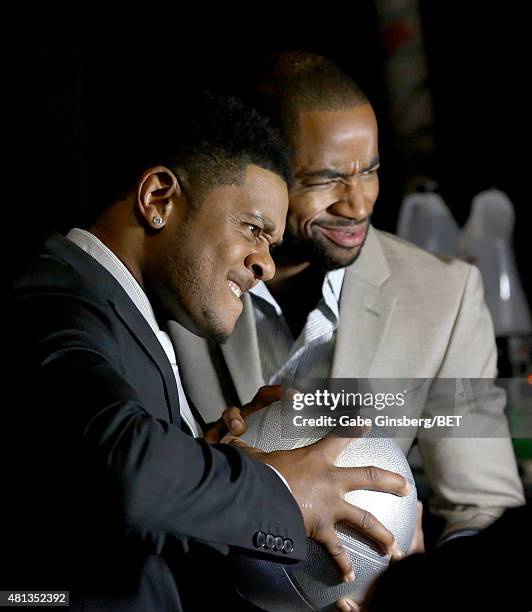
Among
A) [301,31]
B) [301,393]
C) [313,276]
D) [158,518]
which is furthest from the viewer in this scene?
[301,31]

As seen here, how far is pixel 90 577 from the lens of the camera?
1.03m

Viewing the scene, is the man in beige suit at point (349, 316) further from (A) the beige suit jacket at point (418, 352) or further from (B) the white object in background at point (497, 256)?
(B) the white object in background at point (497, 256)

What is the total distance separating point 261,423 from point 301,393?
Result: 121 mm

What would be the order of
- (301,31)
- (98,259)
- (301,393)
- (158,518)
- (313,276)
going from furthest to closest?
(301,31), (313,276), (301,393), (98,259), (158,518)

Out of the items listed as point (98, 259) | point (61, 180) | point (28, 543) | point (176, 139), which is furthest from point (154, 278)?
point (61, 180)

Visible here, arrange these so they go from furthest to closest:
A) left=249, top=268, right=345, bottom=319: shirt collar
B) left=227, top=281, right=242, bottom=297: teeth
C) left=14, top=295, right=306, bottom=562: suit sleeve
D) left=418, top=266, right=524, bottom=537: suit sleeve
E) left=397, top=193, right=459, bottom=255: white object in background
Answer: left=397, top=193, right=459, bottom=255: white object in background, left=249, top=268, right=345, bottom=319: shirt collar, left=418, top=266, right=524, bottom=537: suit sleeve, left=227, top=281, right=242, bottom=297: teeth, left=14, top=295, right=306, bottom=562: suit sleeve

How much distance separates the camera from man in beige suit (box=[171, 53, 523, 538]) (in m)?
1.70

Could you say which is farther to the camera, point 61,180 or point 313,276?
point 61,180

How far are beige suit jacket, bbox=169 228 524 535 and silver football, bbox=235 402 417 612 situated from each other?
1.77 feet

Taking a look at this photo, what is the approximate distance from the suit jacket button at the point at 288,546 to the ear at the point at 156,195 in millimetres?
433

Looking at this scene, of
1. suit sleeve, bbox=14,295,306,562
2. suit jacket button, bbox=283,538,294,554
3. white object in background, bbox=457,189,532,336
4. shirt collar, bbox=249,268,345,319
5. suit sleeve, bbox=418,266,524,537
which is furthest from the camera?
white object in background, bbox=457,189,532,336

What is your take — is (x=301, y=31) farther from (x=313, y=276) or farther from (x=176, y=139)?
(x=176, y=139)

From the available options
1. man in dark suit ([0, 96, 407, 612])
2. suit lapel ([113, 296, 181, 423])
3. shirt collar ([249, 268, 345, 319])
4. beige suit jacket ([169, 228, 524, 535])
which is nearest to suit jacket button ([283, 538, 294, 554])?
man in dark suit ([0, 96, 407, 612])

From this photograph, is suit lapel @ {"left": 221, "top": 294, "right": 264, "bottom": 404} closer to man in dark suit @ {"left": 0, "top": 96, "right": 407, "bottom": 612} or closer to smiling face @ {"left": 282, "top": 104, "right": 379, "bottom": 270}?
smiling face @ {"left": 282, "top": 104, "right": 379, "bottom": 270}
